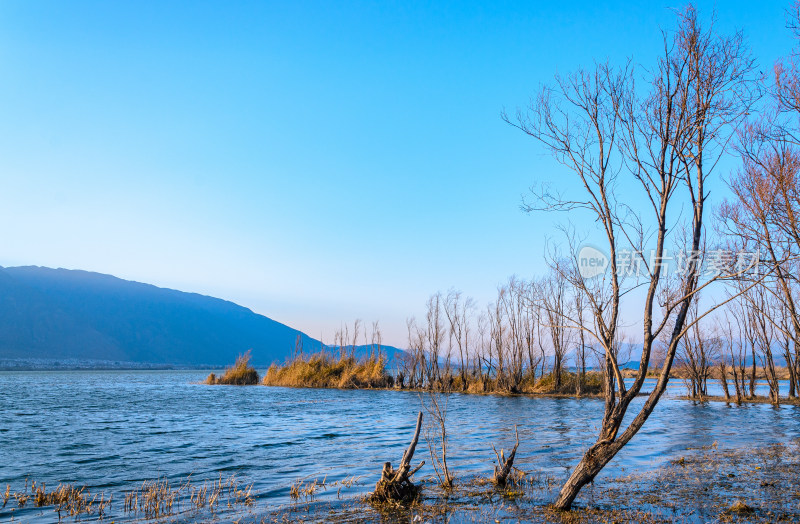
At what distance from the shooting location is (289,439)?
16484mm

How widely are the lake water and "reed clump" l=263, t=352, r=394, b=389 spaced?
56.5 feet

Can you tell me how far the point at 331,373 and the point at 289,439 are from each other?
101 feet

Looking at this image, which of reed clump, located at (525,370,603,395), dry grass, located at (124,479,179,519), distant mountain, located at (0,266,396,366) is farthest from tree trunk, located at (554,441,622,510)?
distant mountain, located at (0,266,396,366)

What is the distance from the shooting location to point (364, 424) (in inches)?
808

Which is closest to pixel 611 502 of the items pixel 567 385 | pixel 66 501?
pixel 66 501

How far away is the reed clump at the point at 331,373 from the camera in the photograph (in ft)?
149

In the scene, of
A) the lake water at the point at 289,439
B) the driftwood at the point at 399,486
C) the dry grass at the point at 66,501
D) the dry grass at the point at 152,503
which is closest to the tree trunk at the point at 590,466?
the driftwood at the point at 399,486

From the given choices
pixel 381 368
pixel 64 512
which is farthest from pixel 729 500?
pixel 381 368

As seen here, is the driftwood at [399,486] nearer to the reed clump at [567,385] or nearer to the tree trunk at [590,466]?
the tree trunk at [590,466]

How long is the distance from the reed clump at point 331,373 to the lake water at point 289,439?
1721 cm

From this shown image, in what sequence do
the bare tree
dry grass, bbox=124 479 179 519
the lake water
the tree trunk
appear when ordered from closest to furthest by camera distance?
the tree trunk, dry grass, bbox=124 479 179 519, the bare tree, the lake water

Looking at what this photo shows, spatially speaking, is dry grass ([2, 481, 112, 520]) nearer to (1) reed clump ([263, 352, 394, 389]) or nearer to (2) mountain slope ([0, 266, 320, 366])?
(1) reed clump ([263, 352, 394, 389])

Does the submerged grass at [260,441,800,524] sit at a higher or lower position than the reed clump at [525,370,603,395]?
higher

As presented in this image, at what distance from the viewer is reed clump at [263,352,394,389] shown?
149ft
